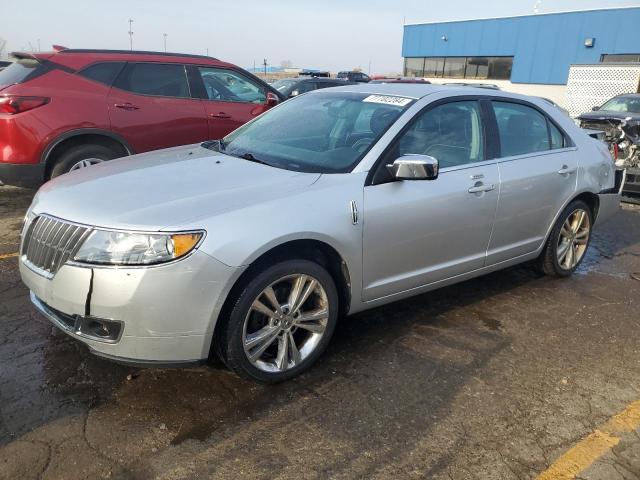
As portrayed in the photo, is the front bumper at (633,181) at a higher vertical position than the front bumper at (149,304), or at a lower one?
lower

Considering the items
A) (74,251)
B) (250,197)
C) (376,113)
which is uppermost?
(376,113)

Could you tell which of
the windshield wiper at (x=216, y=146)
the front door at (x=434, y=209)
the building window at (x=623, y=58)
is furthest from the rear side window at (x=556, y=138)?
the building window at (x=623, y=58)

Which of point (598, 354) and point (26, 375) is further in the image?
point (598, 354)

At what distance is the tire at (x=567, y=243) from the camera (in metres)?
4.68

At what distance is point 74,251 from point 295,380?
54.1 inches

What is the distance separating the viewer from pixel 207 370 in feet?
10.3

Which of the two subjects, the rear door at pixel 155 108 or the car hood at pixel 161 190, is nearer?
the car hood at pixel 161 190

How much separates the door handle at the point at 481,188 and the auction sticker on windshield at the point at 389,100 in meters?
0.74

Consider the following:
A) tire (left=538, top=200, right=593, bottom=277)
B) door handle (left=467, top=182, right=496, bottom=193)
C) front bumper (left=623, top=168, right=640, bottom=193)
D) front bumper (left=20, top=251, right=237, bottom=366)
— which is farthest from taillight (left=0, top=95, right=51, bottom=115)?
front bumper (left=623, top=168, right=640, bottom=193)

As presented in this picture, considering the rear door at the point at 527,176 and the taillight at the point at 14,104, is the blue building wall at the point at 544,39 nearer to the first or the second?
the rear door at the point at 527,176

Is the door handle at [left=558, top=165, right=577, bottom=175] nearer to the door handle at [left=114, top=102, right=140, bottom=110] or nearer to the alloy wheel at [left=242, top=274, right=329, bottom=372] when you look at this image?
the alloy wheel at [left=242, top=274, right=329, bottom=372]

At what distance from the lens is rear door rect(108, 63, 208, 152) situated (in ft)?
20.2

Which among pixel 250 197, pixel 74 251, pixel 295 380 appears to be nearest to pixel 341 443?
pixel 295 380

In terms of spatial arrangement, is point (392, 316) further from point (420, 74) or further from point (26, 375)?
point (420, 74)
